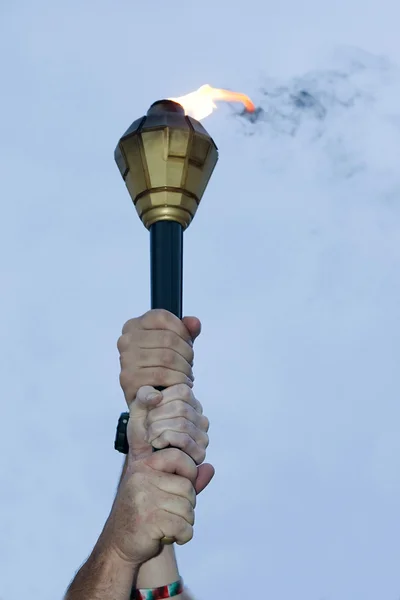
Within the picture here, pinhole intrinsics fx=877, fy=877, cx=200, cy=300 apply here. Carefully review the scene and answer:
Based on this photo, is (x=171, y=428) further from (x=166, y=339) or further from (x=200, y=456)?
(x=166, y=339)

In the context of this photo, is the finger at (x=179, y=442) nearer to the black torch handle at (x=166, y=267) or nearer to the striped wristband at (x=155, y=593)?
the black torch handle at (x=166, y=267)

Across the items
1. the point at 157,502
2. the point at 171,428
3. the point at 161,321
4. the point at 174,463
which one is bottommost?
the point at 157,502

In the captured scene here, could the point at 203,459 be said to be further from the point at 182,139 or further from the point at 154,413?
the point at 182,139

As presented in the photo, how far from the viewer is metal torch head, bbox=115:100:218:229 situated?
4199mm

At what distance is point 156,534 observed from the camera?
3881 millimetres

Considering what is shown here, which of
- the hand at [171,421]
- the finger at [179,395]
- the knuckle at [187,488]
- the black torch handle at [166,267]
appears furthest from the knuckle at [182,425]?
the black torch handle at [166,267]

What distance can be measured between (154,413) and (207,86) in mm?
2042

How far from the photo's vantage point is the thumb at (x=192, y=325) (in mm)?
4184

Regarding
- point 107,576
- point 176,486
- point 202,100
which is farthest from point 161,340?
point 202,100

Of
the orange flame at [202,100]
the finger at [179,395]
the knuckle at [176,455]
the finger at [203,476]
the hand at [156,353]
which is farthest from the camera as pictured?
the orange flame at [202,100]

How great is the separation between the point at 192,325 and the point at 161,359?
0.27 m

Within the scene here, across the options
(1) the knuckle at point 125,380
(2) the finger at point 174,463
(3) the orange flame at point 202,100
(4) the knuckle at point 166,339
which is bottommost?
(2) the finger at point 174,463

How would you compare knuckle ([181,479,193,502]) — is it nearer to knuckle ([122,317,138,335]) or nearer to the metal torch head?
knuckle ([122,317,138,335])

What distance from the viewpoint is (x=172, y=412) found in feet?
12.7
